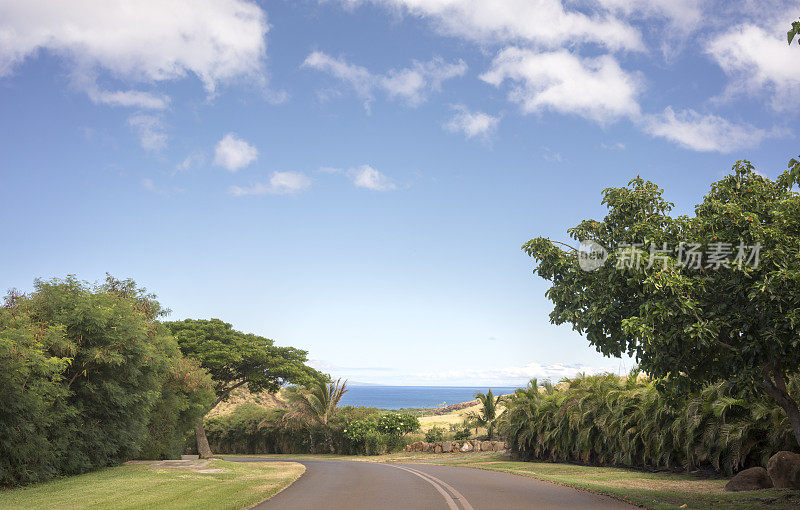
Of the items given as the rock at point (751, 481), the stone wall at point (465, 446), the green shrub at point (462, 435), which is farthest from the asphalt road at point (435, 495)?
the green shrub at point (462, 435)

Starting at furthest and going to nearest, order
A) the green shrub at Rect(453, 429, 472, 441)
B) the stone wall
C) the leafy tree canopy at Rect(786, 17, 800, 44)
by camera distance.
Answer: the green shrub at Rect(453, 429, 472, 441) < the stone wall < the leafy tree canopy at Rect(786, 17, 800, 44)

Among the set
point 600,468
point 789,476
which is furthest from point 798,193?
point 600,468

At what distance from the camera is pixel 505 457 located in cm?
2822

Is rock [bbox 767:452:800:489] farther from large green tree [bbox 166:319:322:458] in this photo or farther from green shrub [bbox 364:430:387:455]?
large green tree [bbox 166:319:322:458]

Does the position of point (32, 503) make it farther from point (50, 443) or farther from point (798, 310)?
point (798, 310)

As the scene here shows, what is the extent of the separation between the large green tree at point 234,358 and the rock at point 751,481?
2999cm

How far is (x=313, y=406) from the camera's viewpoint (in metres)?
42.3

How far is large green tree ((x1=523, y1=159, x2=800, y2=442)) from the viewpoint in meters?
10.4

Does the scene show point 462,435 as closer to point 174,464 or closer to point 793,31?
point 174,464

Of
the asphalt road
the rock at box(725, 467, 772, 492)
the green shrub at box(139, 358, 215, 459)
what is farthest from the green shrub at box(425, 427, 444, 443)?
the rock at box(725, 467, 772, 492)

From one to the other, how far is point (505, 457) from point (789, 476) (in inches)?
667

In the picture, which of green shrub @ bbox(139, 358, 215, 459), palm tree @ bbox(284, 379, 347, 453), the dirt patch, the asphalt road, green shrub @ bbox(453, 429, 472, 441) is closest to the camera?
the asphalt road

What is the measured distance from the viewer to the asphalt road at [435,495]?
37.0ft

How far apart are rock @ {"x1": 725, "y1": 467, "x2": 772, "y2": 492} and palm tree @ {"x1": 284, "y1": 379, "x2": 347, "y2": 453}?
31.5 meters
